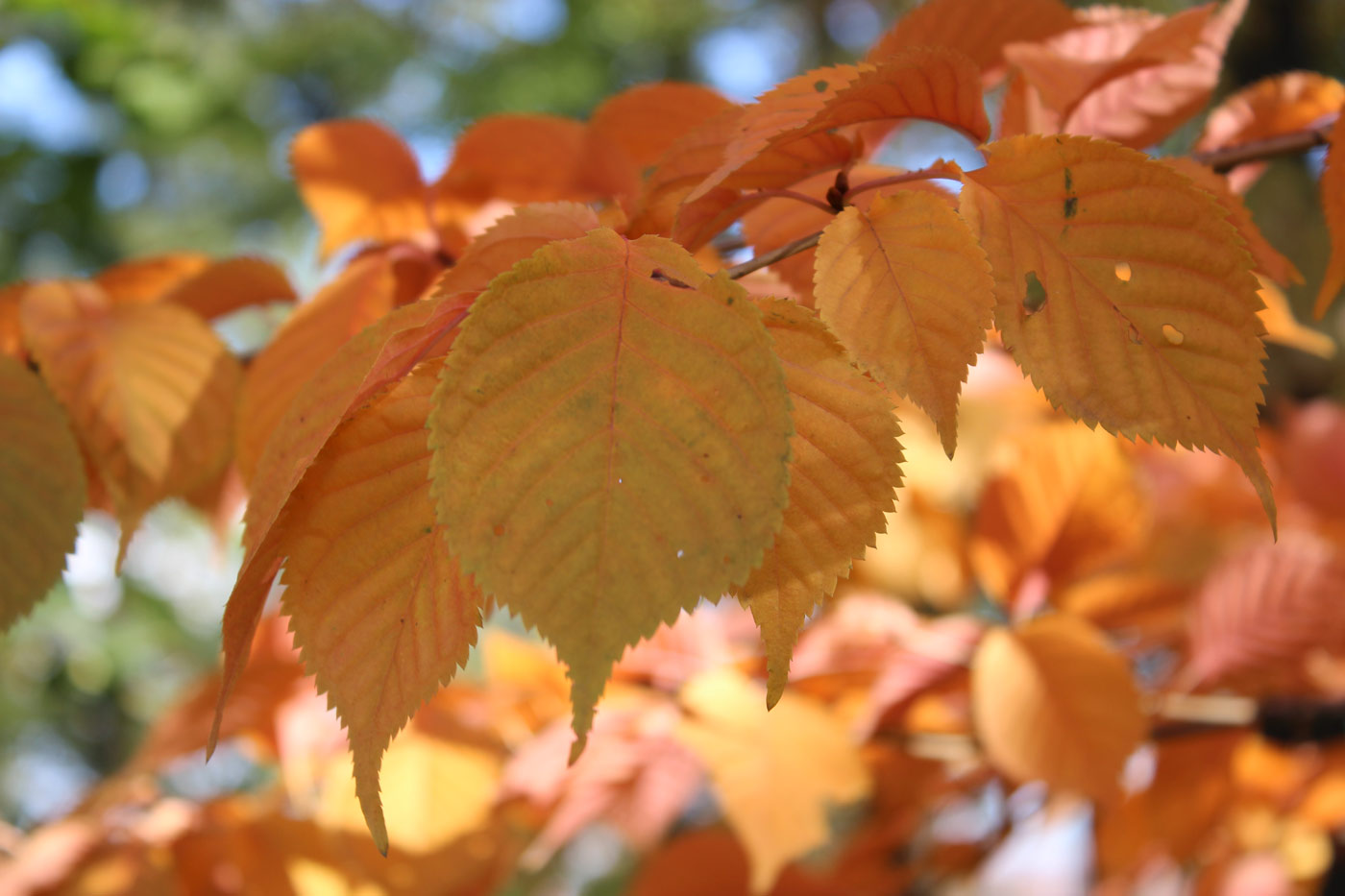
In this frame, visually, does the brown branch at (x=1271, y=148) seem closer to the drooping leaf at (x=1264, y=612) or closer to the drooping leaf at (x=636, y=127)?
the drooping leaf at (x=636, y=127)

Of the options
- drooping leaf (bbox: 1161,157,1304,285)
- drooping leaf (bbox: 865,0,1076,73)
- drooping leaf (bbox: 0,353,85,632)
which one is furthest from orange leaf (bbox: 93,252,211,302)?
drooping leaf (bbox: 1161,157,1304,285)

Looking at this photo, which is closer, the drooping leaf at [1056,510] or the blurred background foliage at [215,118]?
the drooping leaf at [1056,510]

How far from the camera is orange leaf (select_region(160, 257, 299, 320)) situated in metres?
0.59

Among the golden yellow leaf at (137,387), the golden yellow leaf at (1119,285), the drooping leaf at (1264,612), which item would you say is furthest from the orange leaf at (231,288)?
the drooping leaf at (1264,612)

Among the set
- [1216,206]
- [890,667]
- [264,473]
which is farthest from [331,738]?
[1216,206]

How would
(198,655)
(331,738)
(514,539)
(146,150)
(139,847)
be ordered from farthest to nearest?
(146,150)
(198,655)
(331,738)
(139,847)
(514,539)

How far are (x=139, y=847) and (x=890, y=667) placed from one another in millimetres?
604

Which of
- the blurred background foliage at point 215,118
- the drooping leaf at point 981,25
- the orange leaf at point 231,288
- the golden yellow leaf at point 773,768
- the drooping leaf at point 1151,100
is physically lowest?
the blurred background foliage at point 215,118

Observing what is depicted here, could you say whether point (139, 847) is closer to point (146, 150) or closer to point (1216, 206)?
point (1216, 206)

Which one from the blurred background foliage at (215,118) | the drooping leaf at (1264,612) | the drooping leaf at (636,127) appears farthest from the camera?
the blurred background foliage at (215,118)

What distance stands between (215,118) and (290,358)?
415 cm

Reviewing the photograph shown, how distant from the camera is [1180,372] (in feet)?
1.01

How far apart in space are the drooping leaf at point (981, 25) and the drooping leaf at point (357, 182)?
0.30 meters

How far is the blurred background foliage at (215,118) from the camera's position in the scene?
254cm
